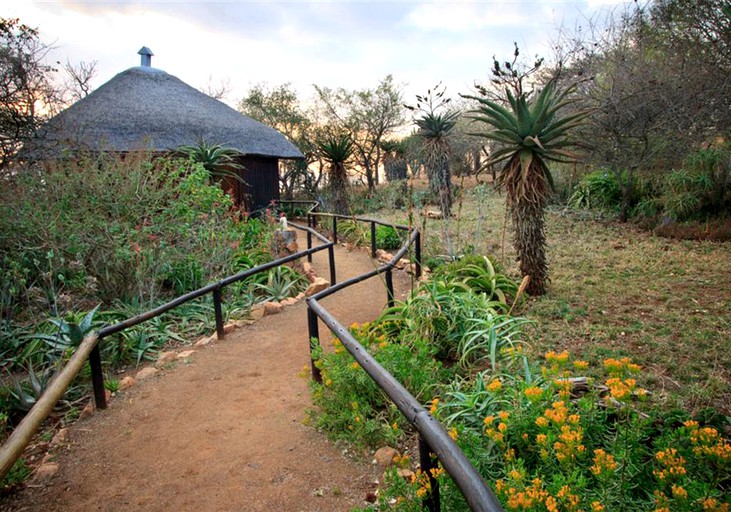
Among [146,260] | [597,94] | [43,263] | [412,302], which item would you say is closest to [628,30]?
[597,94]

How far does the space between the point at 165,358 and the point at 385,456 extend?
2825 millimetres

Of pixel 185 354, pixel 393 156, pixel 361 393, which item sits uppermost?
pixel 393 156

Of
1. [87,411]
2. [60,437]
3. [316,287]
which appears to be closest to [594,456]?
[60,437]

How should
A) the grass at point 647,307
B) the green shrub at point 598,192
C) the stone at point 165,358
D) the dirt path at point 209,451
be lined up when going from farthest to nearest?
the green shrub at point 598,192 < the stone at point 165,358 < the grass at point 647,307 < the dirt path at point 209,451

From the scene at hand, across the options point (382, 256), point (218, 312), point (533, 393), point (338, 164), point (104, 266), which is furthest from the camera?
point (338, 164)

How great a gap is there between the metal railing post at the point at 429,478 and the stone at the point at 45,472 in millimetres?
2463

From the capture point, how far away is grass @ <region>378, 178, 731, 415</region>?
337 cm

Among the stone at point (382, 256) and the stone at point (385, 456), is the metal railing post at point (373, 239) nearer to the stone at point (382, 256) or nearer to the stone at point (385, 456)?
the stone at point (382, 256)

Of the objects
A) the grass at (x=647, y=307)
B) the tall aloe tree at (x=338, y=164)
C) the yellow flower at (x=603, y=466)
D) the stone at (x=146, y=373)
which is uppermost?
the tall aloe tree at (x=338, y=164)

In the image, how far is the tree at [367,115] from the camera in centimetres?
2219

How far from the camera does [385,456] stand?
105 inches

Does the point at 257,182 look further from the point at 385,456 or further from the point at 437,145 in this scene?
the point at 385,456

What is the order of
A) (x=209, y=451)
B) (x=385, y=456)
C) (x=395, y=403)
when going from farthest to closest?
(x=209, y=451) → (x=385, y=456) → (x=395, y=403)

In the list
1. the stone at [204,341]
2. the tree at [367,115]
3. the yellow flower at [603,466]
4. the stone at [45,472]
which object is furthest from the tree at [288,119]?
the yellow flower at [603,466]
